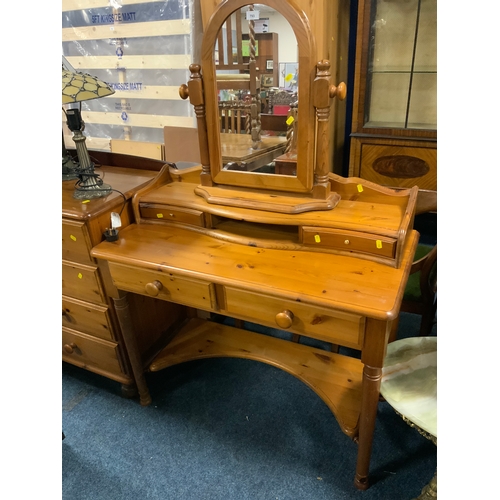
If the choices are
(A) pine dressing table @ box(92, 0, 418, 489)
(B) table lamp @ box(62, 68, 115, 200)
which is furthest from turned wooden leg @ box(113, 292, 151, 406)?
(B) table lamp @ box(62, 68, 115, 200)

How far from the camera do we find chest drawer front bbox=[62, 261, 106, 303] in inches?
56.9

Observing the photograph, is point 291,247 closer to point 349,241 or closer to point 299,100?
point 349,241

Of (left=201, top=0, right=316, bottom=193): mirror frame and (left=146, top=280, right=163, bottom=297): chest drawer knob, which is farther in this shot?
(left=146, top=280, right=163, bottom=297): chest drawer knob

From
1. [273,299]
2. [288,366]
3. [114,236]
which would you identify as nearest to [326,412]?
[288,366]

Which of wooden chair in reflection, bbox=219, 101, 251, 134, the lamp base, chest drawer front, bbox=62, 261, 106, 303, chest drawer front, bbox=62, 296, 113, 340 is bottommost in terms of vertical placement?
chest drawer front, bbox=62, 296, 113, 340

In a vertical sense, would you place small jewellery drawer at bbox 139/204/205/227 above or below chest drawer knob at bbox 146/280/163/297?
above

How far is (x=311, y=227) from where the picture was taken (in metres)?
1.22

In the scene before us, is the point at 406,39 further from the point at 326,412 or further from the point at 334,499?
the point at 334,499

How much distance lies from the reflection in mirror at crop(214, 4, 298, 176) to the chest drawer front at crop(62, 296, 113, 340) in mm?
758

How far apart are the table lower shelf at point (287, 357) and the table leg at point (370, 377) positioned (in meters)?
0.11

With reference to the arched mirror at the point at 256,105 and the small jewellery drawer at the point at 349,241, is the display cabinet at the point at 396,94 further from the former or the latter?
the small jewellery drawer at the point at 349,241

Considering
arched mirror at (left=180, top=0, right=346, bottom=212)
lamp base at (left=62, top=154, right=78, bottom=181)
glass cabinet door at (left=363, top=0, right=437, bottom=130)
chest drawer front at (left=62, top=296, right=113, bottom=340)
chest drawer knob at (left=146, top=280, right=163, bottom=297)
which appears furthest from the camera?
glass cabinet door at (left=363, top=0, right=437, bottom=130)

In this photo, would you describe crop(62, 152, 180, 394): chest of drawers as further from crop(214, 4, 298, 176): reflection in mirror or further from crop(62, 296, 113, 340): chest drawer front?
crop(214, 4, 298, 176): reflection in mirror

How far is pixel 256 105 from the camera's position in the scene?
4.28 feet
